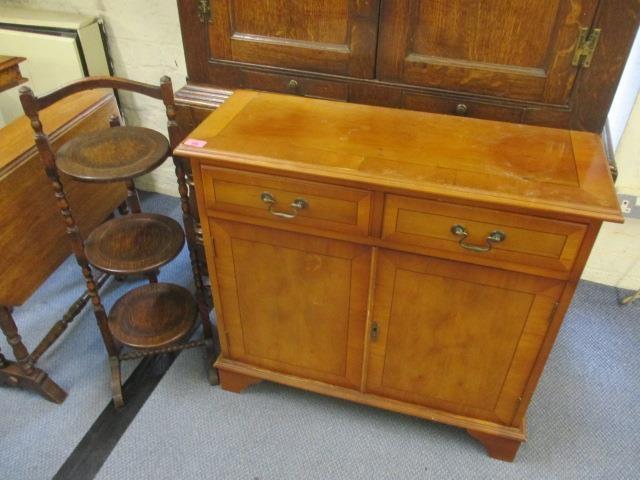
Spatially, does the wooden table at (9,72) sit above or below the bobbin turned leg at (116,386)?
above

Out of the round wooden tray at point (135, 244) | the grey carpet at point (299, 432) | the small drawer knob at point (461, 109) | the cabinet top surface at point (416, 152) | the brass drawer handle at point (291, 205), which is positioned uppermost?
the small drawer knob at point (461, 109)

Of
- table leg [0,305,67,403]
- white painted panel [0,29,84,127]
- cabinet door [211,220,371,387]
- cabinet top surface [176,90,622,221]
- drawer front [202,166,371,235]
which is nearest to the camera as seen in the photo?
cabinet top surface [176,90,622,221]

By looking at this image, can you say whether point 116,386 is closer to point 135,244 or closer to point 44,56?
point 135,244

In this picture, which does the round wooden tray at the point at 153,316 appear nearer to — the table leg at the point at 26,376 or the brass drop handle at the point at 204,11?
the table leg at the point at 26,376

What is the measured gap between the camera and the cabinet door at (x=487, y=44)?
1.18 metres

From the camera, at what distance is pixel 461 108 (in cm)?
133

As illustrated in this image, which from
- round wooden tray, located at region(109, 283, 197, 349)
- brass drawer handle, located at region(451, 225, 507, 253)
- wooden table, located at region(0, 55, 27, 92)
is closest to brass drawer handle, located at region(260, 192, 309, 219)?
brass drawer handle, located at region(451, 225, 507, 253)

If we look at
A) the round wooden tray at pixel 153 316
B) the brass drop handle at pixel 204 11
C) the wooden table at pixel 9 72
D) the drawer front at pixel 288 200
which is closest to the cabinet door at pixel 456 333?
the drawer front at pixel 288 200

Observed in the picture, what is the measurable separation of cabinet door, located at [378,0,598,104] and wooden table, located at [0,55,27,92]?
51.5 inches

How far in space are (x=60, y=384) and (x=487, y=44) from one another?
164 centimetres

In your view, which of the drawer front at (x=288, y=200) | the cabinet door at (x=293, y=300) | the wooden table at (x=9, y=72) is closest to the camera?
the drawer front at (x=288, y=200)

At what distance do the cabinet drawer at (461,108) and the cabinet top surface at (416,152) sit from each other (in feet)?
0.12

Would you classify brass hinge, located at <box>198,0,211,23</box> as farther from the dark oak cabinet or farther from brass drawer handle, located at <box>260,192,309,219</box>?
brass drawer handle, located at <box>260,192,309,219</box>

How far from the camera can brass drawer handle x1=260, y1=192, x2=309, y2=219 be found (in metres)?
1.19
